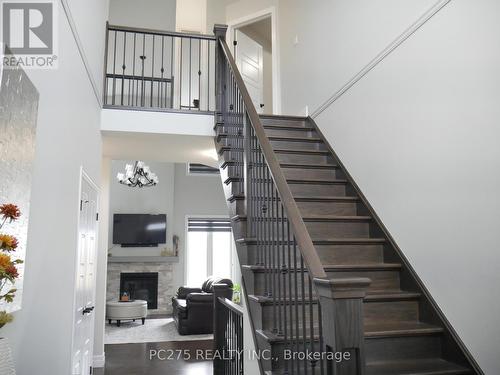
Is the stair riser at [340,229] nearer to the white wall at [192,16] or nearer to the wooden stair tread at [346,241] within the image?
the wooden stair tread at [346,241]

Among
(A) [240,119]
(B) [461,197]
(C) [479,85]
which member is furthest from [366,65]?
(B) [461,197]

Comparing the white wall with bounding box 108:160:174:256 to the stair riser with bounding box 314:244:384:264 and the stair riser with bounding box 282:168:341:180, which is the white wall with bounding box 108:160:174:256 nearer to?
the stair riser with bounding box 282:168:341:180

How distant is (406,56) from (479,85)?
894 mm

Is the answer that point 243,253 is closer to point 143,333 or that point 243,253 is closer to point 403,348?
point 403,348

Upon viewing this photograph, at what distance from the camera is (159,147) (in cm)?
550

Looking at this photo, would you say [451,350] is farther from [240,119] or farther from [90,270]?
[90,270]

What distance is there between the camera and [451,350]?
2.59m

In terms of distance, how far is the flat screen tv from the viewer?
1078 centimetres

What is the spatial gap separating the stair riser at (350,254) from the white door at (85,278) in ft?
6.47

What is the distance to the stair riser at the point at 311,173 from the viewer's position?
163 inches

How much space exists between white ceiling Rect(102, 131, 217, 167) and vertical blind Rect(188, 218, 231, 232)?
5589 mm

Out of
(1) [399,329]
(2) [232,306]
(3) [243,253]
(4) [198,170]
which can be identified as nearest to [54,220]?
(3) [243,253]

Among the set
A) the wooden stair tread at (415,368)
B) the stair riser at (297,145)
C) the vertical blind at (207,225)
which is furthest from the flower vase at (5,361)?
the vertical blind at (207,225)

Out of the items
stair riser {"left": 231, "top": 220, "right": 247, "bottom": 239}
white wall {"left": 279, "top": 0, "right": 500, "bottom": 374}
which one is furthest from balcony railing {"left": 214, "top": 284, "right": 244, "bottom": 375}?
white wall {"left": 279, "top": 0, "right": 500, "bottom": 374}
